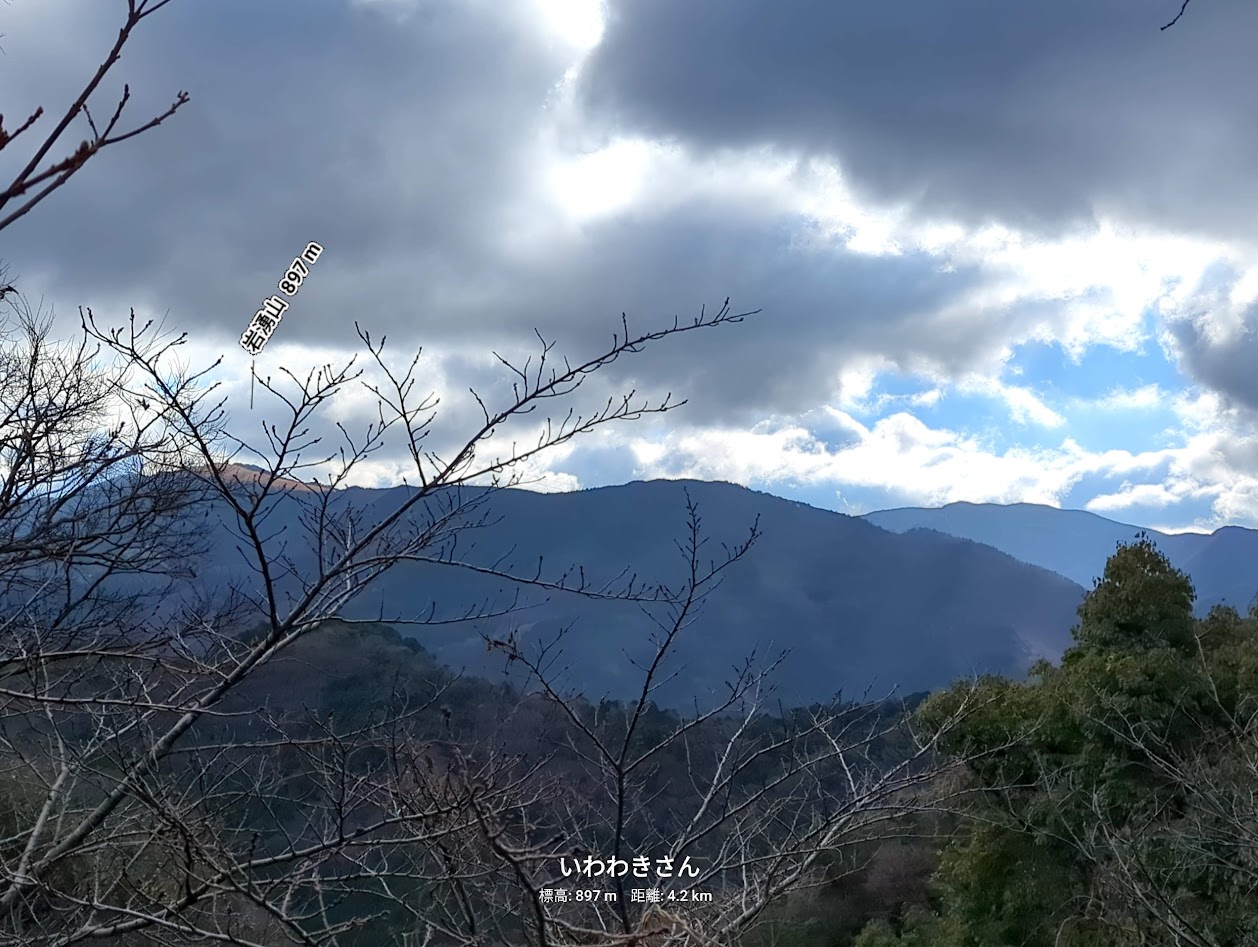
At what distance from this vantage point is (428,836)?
2.93 meters

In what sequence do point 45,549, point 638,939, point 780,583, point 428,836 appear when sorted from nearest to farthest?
point 638,939 < point 428,836 < point 45,549 < point 780,583

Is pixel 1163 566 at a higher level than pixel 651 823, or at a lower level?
higher

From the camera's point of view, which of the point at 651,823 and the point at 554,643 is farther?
the point at 651,823

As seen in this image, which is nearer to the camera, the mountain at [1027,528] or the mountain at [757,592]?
the mountain at [757,592]

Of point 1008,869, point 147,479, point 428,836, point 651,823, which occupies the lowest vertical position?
point 1008,869

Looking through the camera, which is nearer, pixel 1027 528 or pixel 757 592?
pixel 757 592

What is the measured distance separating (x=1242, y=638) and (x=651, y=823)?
11.1m

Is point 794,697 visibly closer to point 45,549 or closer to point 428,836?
point 428,836

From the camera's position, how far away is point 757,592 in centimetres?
3747

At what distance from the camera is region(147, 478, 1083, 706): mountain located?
392 cm

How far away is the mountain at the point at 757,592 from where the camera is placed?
3.92 meters

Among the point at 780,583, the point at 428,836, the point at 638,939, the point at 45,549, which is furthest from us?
the point at 780,583

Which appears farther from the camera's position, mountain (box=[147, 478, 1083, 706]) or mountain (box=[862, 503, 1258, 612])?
mountain (box=[862, 503, 1258, 612])

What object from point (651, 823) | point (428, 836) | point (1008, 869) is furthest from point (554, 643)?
point (1008, 869)
